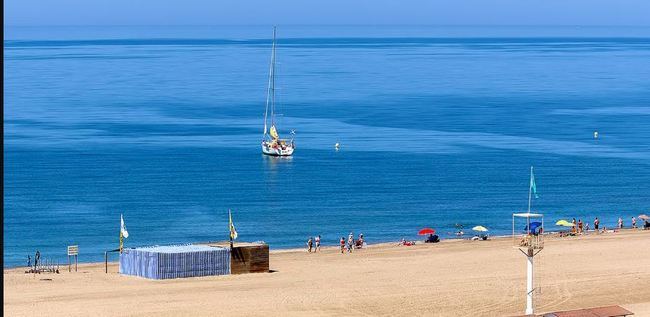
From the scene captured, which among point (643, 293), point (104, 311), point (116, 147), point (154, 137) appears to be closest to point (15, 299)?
point (104, 311)

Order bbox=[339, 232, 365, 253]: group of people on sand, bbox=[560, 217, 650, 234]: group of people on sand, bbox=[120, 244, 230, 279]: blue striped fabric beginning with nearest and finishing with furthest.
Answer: bbox=[120, 244, 230, 279]: blue striped fabric → bbox=[339, 232, 365, 253]: group of people on sand → bbox=[560, 217, 650, 234]: group of people on sand

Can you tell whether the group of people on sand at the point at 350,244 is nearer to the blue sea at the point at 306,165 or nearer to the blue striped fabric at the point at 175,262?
the blue sea at the point at 306,165

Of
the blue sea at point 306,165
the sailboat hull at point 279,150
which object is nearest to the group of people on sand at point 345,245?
the blue sea at point 306,165

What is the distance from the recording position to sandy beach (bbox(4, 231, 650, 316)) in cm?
3922

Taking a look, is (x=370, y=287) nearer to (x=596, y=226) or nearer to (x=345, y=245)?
(x=345, y=245)

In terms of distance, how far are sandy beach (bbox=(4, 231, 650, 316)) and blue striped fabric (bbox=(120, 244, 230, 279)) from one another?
2.00ft

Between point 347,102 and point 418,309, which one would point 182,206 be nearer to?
point 418,309

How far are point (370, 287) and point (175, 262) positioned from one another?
24.1 ft

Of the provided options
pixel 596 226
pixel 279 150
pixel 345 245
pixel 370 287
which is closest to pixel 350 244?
pixel 345 245

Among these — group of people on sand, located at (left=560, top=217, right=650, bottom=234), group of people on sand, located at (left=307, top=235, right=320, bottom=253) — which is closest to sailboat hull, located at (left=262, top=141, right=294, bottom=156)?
group of people on sand, located at (left=560, top=217, right=650, bottom=234)

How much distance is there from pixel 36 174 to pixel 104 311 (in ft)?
197

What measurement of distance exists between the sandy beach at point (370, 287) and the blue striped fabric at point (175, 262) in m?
0.61

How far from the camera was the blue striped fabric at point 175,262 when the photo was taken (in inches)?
1813

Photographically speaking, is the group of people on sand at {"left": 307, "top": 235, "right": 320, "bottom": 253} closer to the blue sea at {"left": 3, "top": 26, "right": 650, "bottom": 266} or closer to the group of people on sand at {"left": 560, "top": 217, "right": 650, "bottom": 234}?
the blue sea at {"left": 3, "top": 26, "right": 650, "bottom": 266}
